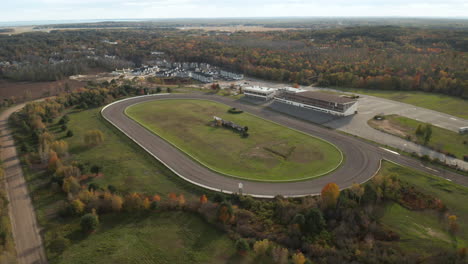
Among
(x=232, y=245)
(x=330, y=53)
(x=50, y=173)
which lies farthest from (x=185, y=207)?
(x=330, y=53)

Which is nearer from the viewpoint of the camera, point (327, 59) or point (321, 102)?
point (321, 102)

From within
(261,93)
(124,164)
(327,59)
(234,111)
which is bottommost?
(124,164)

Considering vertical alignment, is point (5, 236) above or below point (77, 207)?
below

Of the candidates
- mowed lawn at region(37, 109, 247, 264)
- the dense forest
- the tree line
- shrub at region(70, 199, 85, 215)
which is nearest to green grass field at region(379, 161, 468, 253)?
the tree line

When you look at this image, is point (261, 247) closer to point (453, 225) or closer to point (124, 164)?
point (453, 225)

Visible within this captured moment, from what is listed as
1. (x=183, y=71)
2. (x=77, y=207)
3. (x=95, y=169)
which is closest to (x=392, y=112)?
(x=95, y=169)

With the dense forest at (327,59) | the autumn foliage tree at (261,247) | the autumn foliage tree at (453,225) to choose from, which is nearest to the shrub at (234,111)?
the dense forest at (327,59)

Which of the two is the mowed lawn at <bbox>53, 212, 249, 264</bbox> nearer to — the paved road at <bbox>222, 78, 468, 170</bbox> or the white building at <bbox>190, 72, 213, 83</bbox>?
the paved road at <bbox>222, 78, 468, 170</bbox>
